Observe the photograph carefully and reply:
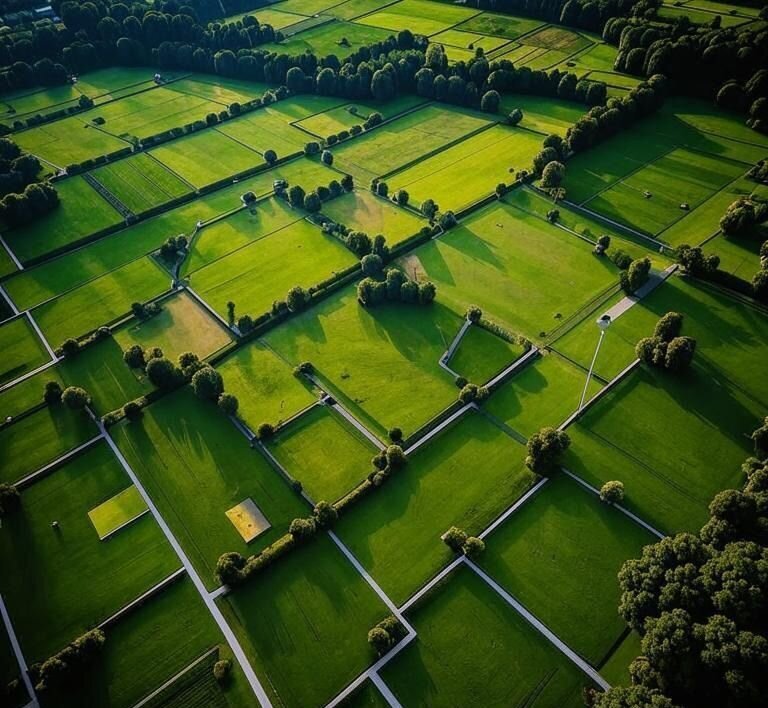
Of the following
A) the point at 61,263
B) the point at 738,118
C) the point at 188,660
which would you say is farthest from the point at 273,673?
the point at 738,118

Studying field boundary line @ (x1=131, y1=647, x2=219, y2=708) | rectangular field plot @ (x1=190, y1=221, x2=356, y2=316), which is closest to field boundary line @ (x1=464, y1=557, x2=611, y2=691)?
field boundary line @ (x1=131, y1=647, x2=219, y2=708)

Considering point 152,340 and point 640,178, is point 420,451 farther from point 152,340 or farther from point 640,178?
point 640,178

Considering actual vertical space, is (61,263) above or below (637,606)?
above

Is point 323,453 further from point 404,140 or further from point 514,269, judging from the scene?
point 404,140

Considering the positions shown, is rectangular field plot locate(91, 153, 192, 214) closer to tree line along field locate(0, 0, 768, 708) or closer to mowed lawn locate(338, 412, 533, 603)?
tree line along field locate(0, 0, 768, 708)

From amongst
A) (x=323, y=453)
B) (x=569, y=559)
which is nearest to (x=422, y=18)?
(x=323, y=453)

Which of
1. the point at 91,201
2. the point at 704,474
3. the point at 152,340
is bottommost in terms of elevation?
the point at 704,474
